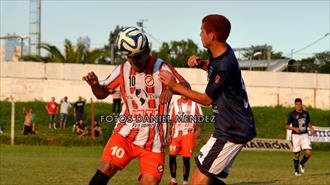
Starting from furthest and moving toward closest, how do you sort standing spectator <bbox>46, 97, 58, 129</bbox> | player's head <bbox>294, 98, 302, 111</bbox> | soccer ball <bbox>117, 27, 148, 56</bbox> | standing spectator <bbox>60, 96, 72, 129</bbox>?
standing spectator <bbox>60, 96, 72, 129</bbox>
standing spectator <bbox>46, 97, 58, 129</bbox>
player's head <bbox>294, 98, 302, 111</bbox>
soccer ball <bbox>117, 27, 148, 56</bbox>

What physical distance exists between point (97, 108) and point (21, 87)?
18.4ft

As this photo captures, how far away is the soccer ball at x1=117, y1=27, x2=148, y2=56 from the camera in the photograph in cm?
923

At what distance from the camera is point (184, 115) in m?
17.4

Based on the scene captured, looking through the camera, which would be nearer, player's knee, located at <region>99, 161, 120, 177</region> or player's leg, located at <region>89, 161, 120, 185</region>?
player's leg, located at <region>89, 161, 120, 185</region>

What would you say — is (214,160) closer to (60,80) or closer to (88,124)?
(88,124)

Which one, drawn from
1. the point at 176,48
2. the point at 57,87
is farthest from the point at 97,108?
the point at 176,48

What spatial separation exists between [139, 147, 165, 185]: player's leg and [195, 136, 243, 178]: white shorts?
1.38 metres

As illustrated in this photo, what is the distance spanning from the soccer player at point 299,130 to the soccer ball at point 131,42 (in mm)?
12557

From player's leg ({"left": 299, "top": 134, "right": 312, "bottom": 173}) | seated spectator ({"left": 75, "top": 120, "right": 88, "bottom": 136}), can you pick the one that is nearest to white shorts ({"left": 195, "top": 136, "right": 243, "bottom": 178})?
player's leg ({"left": 299, "top": 134, "right": 312, "bottom": 173})

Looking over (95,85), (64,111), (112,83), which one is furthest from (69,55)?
(95,85)

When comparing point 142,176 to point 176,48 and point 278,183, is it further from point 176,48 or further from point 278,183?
point 176,48

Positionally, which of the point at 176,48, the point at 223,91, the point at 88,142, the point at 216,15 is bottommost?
the point at 88,142

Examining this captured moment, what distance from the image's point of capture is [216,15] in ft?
26.1

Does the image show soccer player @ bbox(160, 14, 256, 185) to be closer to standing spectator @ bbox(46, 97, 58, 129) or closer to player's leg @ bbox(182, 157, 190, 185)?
player's leg @ bbox(182, 157, 190, 185)
